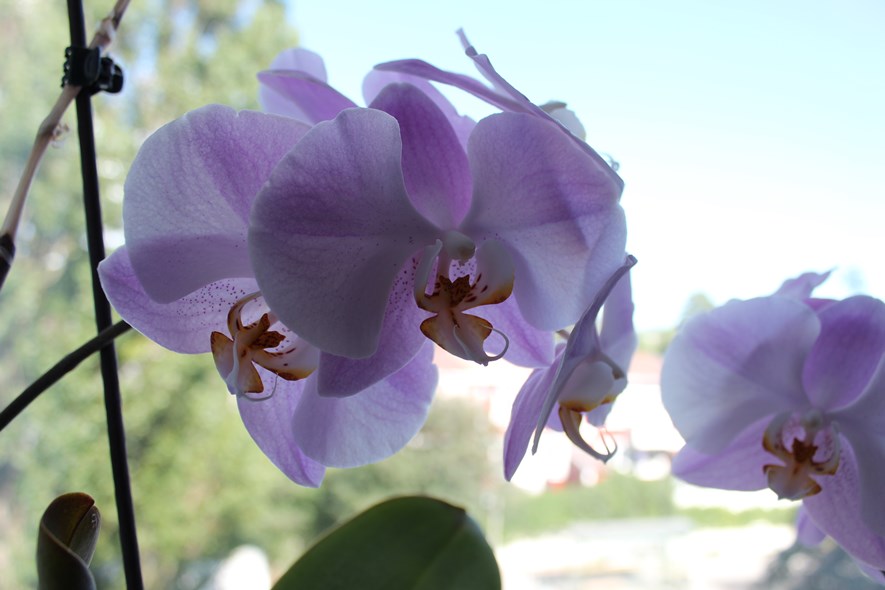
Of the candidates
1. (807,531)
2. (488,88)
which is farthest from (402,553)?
(807,531)

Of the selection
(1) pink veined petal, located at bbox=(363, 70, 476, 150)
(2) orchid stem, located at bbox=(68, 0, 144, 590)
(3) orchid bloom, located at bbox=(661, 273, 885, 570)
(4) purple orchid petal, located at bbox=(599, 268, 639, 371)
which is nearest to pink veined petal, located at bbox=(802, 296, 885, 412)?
(3) orchid bloom, located at bbox=(661, 273, 885, 570)

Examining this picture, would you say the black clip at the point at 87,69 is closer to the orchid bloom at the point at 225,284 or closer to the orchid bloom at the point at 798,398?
the orchid bloom at the point at 225,284

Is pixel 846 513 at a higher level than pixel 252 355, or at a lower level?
lower

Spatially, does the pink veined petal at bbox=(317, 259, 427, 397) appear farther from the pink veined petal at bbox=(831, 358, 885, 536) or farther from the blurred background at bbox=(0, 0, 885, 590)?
the blurred background at bbox=(0, 0, 885, 590)

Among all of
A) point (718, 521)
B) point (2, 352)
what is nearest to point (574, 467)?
point (718, 521)

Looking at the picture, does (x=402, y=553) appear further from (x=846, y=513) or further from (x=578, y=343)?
(x=846, y=513)

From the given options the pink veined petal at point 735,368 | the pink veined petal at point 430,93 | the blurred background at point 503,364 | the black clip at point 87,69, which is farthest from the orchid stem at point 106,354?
the blurred background at point 503,364

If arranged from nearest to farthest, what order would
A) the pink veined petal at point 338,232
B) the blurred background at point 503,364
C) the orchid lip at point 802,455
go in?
the pink veined petal at point 338,232 → the orchid lip at point 802,455 → the blurred background at point 503,364
